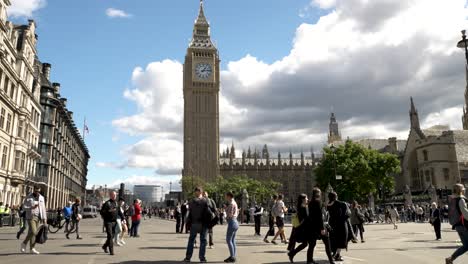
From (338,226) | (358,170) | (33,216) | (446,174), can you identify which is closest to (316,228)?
(338,226)

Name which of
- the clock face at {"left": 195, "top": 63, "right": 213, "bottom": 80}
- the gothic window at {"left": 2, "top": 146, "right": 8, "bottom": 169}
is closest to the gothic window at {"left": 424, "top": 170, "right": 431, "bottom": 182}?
the gothic window at {"left": 2, "top": 146, "right": 8, "bottom": 169}

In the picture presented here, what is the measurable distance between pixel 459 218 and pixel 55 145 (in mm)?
60046

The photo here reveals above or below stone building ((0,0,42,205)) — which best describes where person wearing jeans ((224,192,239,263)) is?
below

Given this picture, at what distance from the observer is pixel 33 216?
13109 mm

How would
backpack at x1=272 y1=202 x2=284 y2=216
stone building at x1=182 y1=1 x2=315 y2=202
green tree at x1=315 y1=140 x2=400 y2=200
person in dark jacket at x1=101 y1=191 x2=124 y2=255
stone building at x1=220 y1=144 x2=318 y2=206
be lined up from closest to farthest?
person in dark jacket at x1=101 y1=191 x2=124 y2=255
backpack at x1=272 y1=202 x2=284 y2=216
green tree at x1=315 y1=140 x2=400 y2=200
stone building at x1=182 y1=1 x2=315 y2=202
stone building at x1=220 y1=144 x2=318 y2=206

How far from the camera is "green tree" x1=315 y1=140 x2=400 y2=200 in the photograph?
59875 mm

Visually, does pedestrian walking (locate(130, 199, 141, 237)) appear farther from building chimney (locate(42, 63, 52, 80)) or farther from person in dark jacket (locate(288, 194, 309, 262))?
building chimney (locate(42, 63, 52, 80))

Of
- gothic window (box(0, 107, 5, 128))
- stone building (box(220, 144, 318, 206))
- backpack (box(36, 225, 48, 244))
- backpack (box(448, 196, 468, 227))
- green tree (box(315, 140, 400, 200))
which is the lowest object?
backpack (box(36, 225, 48, 244))

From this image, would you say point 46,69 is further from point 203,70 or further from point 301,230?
point 203,70

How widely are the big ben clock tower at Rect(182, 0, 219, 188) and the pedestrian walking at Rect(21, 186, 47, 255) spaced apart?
108 meters

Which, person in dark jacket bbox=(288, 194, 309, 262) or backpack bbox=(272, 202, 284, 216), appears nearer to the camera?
person in dark jacket bbox=(288, 194, 309, 262)

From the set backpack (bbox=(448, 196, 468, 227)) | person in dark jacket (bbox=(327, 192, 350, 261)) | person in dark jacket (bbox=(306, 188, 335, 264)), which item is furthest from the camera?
person in dark jacket (bbox=(327, 192, 350, 261))

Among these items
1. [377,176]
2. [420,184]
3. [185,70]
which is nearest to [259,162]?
[185,70]

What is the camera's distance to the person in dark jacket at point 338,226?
1128 centimetres
